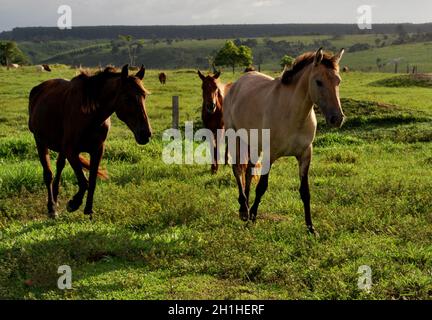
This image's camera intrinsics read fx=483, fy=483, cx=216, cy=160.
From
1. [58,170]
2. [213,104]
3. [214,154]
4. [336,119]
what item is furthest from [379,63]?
[336,119]

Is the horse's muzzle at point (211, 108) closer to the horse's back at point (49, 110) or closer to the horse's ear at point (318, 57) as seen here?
the horse's back at point (49, 110)

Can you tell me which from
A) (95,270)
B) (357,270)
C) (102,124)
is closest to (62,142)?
(102,124)

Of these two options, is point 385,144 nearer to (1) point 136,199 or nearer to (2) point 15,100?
(1) point 136,199

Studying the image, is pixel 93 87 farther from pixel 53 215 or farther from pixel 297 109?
pixel 297 109

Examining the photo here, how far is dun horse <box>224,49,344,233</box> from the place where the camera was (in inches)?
255

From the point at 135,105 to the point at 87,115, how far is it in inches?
39.4

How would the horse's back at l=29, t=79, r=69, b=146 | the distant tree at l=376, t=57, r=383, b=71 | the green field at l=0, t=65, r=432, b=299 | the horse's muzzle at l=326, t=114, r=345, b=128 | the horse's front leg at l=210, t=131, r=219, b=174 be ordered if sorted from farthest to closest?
the distant tree at l=376, t=57, r=383, b=71, the horse's front leg at l=210, t=131, r=219, b=174, the horse's back at l=29, t=79, r=69, b=146, the horse's muzzle at l=326, t=114, r=345, b=128, the green field at l=0, t=65, r=432, b=299

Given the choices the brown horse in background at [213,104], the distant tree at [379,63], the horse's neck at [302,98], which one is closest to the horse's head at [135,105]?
the horse's neck at [302,98]

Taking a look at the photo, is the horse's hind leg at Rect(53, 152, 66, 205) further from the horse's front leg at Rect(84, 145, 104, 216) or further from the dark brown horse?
the horse's front leg at Rect(84, 145, 104, 216)

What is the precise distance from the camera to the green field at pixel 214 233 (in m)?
5.43

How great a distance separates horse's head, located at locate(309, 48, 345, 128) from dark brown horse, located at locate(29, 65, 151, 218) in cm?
239

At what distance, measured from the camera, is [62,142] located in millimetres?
7762

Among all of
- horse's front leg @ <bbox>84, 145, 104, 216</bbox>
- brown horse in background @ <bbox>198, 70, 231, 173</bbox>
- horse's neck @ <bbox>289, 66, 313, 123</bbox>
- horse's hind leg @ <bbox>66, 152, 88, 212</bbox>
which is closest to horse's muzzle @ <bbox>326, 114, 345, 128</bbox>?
horse's neck @ <bbox>289, 66, 313, 123</bbox>

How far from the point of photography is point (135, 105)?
6895mm
